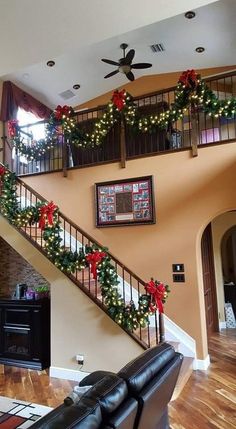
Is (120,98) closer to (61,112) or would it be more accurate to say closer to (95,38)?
(61,112)

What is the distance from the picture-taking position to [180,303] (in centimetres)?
480

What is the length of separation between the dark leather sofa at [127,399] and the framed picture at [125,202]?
9.78ft

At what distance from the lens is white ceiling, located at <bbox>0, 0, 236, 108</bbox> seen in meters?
2.16

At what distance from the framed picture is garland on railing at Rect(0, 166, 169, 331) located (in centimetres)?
118

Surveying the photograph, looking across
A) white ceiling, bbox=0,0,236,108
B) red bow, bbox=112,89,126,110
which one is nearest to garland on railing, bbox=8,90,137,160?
red bow, bbox=112,89,126,110

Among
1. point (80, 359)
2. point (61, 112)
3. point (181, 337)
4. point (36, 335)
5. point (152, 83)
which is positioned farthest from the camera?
point (152, 83)

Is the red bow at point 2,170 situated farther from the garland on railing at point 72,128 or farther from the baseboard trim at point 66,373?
the baseboard trim at point 66,373

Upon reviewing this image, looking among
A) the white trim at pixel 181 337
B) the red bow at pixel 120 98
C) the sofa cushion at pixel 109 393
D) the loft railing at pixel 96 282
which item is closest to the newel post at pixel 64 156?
the loft railing at pixel 96 282

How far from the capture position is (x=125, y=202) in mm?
5422

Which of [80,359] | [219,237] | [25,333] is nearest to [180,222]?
[80,359]

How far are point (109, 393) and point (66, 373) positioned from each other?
3.09 m

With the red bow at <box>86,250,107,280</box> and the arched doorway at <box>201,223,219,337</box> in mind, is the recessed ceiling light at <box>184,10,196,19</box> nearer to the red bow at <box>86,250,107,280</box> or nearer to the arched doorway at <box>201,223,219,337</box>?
the arched doorway at <box>201,223,219,337</box>

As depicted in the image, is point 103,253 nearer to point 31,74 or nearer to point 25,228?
point 25,228

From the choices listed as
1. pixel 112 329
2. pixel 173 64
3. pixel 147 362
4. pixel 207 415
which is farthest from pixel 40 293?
pixel 173 64
